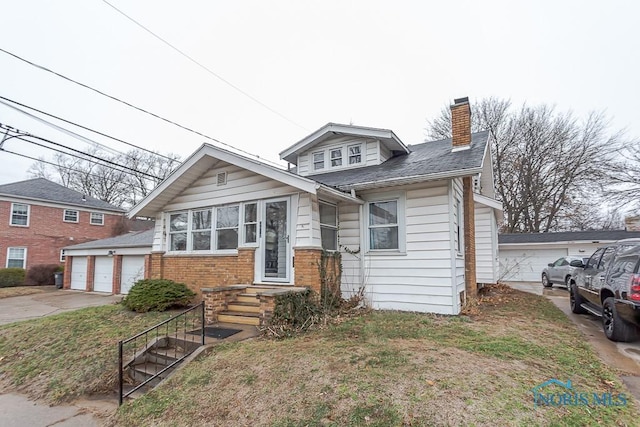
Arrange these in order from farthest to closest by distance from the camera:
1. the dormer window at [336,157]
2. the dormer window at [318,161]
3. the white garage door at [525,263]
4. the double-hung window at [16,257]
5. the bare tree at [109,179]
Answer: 1. the bare tree at [109,179]
2. the double-hung window at [16,257]
3. the white garage door at [525,263]
4. the dormer window at [318,161]
5. the dormer window at [336,157]

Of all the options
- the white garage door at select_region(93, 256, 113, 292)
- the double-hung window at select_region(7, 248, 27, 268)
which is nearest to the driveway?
the white garage door at select_region(93, 256, 113, 292)

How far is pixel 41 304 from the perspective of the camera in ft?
42.7

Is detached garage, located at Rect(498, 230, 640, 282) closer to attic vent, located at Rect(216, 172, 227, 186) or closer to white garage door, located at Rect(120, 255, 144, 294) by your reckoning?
attic vent, located at Rect(216, 172, 227, 186)

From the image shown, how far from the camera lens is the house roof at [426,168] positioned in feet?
23.1

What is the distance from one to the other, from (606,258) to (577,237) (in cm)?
1409

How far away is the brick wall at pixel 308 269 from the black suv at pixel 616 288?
210 inches

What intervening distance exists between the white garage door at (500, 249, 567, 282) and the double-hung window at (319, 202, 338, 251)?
14.8 metres

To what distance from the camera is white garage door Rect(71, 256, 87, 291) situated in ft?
57.4

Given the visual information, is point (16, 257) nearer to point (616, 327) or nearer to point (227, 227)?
point (227, 227)

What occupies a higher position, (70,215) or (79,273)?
(70,215)

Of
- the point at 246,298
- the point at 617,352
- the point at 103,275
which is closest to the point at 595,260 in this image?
the point at 617,352

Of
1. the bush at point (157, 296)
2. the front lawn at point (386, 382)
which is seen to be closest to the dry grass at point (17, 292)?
the bush at point (157, 296)

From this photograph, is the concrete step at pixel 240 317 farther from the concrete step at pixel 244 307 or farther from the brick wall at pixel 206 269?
the brick wall at pixel 206 269
